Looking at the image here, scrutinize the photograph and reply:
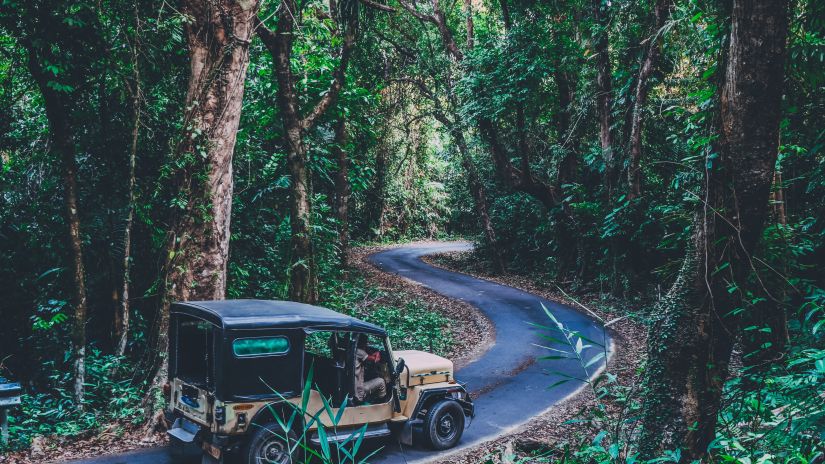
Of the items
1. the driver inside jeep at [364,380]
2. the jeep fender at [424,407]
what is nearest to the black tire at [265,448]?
the driver inside jeep at [364,380]

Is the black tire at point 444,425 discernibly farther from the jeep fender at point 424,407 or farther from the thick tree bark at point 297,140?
the thick tree bark at point 297,140

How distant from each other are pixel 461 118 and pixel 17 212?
54.9 feet

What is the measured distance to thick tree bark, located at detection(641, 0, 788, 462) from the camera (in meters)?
4.82

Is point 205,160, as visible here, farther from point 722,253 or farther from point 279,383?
point 722,253

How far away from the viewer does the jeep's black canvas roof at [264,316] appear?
260 inches

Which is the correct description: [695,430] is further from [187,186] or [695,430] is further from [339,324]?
[187,186]

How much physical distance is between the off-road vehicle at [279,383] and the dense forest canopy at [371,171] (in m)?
2.10

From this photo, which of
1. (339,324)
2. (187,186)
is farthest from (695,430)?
(187,186)

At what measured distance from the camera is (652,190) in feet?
63.0

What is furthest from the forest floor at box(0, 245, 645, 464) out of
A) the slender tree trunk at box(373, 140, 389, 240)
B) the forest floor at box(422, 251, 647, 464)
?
the slender tree trunk at box(373, 140, 389, 240)

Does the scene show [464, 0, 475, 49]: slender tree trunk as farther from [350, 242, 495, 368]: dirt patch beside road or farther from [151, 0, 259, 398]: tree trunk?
[151, 0, 259, 398]: tree trunk

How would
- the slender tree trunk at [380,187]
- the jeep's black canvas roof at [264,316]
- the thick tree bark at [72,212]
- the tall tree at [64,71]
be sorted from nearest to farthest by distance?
the jeep's black canvas roof at [264,316]
the tall tree at [64,71]
the thick tree bark at [72,212]
the slender tree trunk at [380,187]

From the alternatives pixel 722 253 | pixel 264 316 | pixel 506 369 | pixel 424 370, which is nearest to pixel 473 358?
pixel 506 369

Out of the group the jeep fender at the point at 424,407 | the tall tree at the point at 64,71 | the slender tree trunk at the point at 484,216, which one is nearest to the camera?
the jeep fender at the point at 424,407
